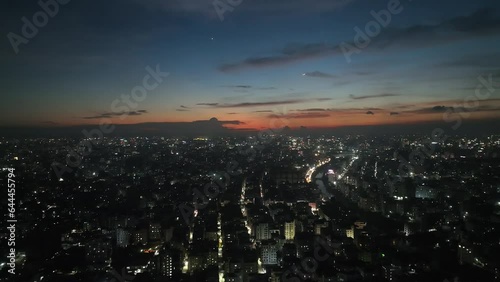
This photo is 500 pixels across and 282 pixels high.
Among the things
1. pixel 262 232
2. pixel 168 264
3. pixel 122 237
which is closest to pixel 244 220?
pixel 262 232

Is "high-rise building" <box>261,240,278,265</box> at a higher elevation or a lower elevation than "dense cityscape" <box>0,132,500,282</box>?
lower

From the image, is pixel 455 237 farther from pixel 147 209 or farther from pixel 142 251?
pixel 147 209

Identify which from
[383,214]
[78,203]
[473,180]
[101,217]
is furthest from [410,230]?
[78,203]

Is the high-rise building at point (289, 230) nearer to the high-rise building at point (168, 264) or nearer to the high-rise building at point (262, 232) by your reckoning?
the high-rise building at point (262, 232)

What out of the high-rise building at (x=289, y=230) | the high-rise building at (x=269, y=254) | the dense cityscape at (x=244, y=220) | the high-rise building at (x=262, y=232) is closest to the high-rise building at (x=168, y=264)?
the dense cityscape at (x=244, y=220)

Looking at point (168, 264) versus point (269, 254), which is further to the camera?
point (269, 254)

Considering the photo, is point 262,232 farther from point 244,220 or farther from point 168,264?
point 168,264

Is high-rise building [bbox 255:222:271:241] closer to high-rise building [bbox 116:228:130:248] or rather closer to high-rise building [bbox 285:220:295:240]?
high-rise building [bbox 285:220:295:240]

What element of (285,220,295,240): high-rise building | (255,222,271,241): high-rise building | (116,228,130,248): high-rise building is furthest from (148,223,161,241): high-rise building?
(285,220,295,240): high-rise building
